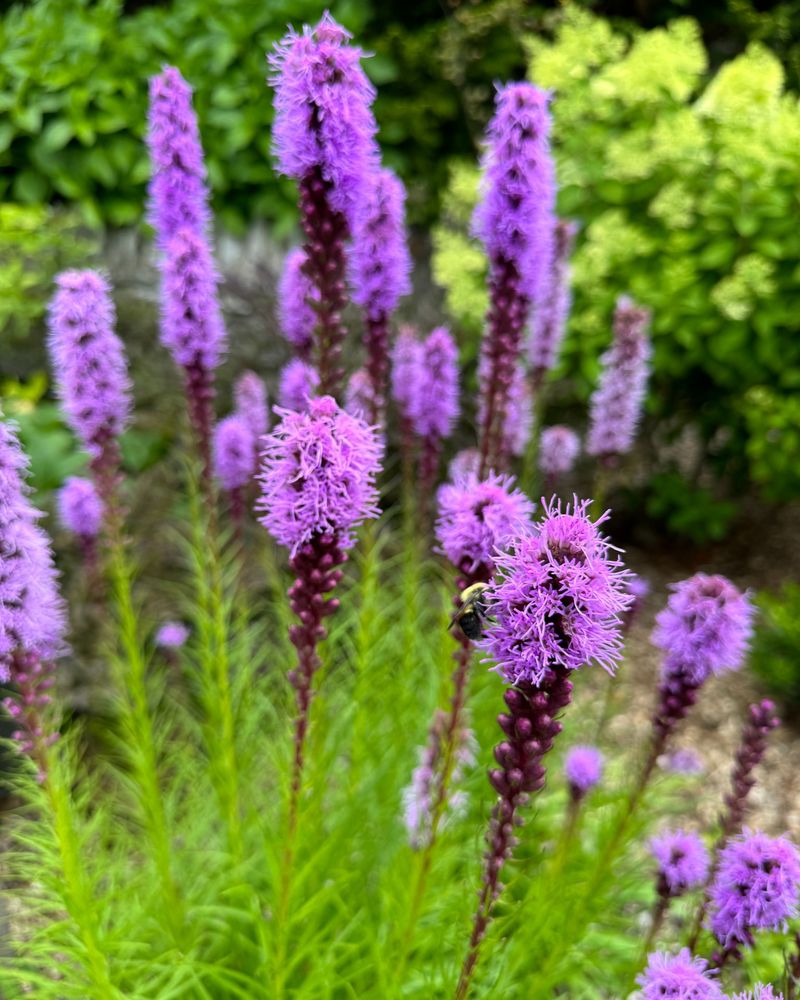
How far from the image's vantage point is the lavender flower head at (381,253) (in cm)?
237

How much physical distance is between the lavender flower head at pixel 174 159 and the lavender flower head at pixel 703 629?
168cm

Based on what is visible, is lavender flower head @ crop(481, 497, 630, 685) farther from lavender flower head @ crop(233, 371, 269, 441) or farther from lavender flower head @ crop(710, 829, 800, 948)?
lavender flower head @ crop(233, 371, 269, 441)

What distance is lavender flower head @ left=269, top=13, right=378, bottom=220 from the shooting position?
1758 millimetres

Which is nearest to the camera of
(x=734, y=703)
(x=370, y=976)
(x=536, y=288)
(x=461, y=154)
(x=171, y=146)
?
(x=171, y=146)

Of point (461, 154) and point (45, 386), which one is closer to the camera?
point (45, 386)

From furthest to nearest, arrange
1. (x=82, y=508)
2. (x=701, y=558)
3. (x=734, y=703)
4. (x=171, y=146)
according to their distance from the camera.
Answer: (x=701, y=558)
(x=734, y=703)
(x=82, y=508)
(x=171, y=146)

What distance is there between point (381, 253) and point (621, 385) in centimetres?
128

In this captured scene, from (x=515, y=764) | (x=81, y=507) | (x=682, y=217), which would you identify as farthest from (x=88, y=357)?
Result: (x=682, y=217)

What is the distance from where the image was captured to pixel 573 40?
5500mm

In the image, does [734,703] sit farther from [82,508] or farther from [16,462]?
[16,462]

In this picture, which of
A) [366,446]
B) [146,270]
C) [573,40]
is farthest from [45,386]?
[366,446]

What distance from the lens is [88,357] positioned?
2262 mm

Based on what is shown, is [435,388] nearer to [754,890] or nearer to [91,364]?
[91,364]

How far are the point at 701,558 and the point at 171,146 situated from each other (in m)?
5.59
